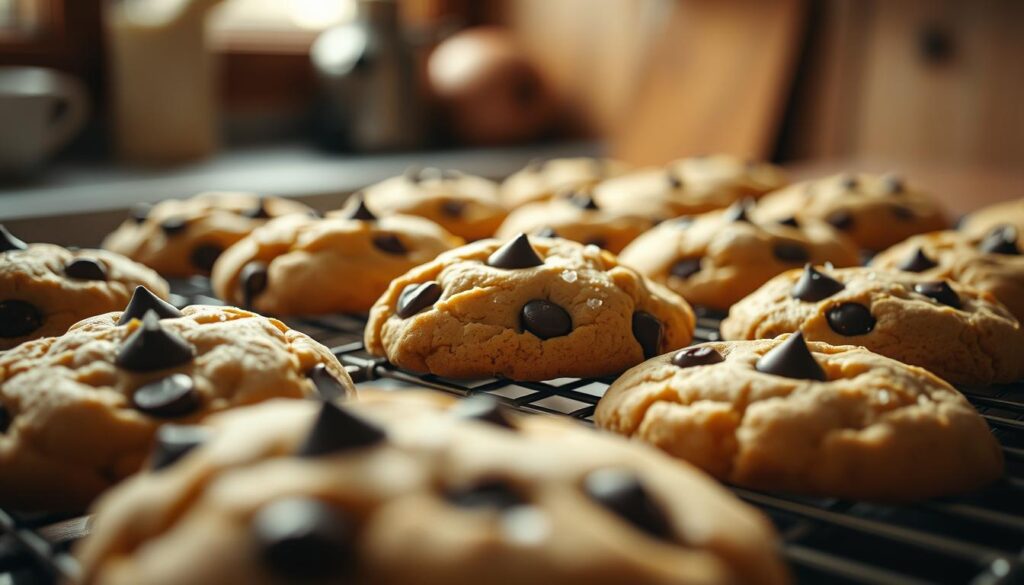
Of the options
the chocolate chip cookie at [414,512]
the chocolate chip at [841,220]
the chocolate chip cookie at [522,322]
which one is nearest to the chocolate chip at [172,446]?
the chocolate chip cookie at [414,512]

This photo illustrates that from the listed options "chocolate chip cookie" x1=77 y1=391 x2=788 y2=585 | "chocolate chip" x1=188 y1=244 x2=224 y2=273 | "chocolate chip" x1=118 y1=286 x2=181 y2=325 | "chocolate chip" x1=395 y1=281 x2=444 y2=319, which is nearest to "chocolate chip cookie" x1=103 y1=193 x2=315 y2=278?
"chocolate chip" x1=188 y1=244 x2=224 y2=273

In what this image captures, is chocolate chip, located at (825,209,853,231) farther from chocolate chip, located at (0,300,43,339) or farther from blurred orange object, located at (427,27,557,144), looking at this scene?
chocolate chip, located at (0,300,43,339)

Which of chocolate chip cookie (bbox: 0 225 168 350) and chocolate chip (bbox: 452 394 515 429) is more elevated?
chocolate chip (bbox: 452 394 515 429)

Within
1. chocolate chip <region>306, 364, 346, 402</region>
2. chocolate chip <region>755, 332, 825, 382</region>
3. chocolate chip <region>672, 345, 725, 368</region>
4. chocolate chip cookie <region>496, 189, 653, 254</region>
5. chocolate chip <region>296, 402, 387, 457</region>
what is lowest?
chocolate chip cookie <region>496, 189, 653, 254</region>

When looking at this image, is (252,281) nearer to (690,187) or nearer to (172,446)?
(172,446)

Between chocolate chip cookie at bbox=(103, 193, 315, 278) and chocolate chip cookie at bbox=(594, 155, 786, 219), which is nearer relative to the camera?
chocolate chip cookie at bbox=(103, 193, 315, 278)

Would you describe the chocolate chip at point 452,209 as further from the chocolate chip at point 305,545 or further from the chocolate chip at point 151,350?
the chocolate chip at point 305,545
